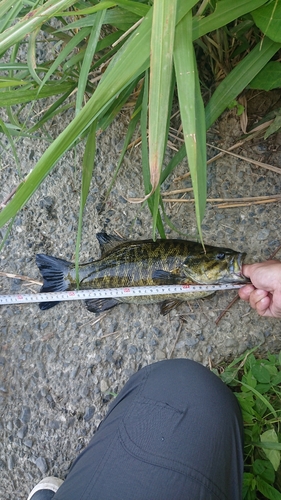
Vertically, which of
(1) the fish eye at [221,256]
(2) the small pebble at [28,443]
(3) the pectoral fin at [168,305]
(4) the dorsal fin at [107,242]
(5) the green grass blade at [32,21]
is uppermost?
(5) the green grass blade at [32,21]

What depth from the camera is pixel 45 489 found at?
7.59 ft

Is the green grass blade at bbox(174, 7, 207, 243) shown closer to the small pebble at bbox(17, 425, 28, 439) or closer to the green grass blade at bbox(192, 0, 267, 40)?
the green grass blade at bbox(192, 0, 267, 40)

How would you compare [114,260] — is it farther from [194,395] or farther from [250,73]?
[250,73]

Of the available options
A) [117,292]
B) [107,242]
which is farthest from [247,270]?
[107,242]

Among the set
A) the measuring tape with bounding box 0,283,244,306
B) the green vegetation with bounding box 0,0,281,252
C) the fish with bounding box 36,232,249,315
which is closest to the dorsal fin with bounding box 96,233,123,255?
the fish with bounding box 36,232,249,315

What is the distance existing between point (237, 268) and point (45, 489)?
1.69 m

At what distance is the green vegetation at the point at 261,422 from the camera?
6.24 ft

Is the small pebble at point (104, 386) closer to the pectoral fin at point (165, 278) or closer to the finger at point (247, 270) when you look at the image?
the pectoral fin at point (165, 278)

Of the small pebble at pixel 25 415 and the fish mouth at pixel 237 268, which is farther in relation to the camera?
the small pebble at pixel 25 415

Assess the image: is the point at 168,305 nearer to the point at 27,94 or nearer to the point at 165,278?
the point at 165,278

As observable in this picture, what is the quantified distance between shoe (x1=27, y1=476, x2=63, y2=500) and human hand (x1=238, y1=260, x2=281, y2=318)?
159 centimetres

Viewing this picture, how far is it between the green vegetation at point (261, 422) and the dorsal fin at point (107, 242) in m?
0.96

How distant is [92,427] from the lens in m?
2.46

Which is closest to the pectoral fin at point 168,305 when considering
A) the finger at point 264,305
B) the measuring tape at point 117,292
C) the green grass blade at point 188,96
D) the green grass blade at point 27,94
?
the measuring tape at point 117,292
